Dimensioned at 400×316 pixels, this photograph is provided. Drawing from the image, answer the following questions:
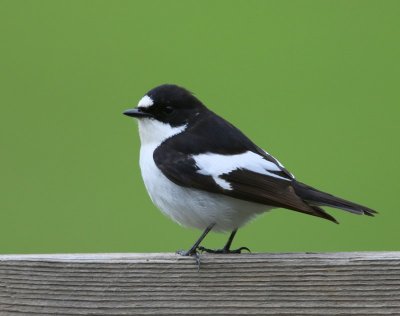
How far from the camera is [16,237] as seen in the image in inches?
280

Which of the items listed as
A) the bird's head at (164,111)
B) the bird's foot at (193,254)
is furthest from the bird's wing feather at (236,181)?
the bird's foot at (193,254)

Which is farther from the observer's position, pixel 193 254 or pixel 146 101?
pixel 146 101

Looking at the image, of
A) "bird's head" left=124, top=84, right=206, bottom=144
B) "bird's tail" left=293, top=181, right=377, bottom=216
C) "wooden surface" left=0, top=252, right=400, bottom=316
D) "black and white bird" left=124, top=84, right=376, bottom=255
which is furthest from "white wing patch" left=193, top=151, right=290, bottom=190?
"wooden surface" left=0, top=252, right=400, bottom=316

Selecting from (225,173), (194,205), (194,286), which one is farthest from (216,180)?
(194,286)

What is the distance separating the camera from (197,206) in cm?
405

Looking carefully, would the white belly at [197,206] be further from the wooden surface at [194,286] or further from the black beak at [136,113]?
the wooden surface at [194,286]

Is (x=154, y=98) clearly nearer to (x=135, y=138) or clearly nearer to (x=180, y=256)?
(x=180, y=256)

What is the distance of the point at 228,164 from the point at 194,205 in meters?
0.22

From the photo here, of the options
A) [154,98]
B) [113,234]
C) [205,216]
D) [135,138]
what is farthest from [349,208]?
[135,138]

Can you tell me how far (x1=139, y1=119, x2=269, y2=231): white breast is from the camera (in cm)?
403

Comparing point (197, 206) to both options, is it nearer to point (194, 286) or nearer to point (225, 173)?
point (225, 173)

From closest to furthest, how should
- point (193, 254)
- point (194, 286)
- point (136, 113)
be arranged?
point (194, 286), point (193, 254), point (136, 113)

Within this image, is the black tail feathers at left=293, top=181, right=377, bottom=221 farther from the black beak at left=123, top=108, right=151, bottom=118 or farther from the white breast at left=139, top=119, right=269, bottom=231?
the black beak at left=123, top=108, right=151, bottom=118

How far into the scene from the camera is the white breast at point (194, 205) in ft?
13.2
